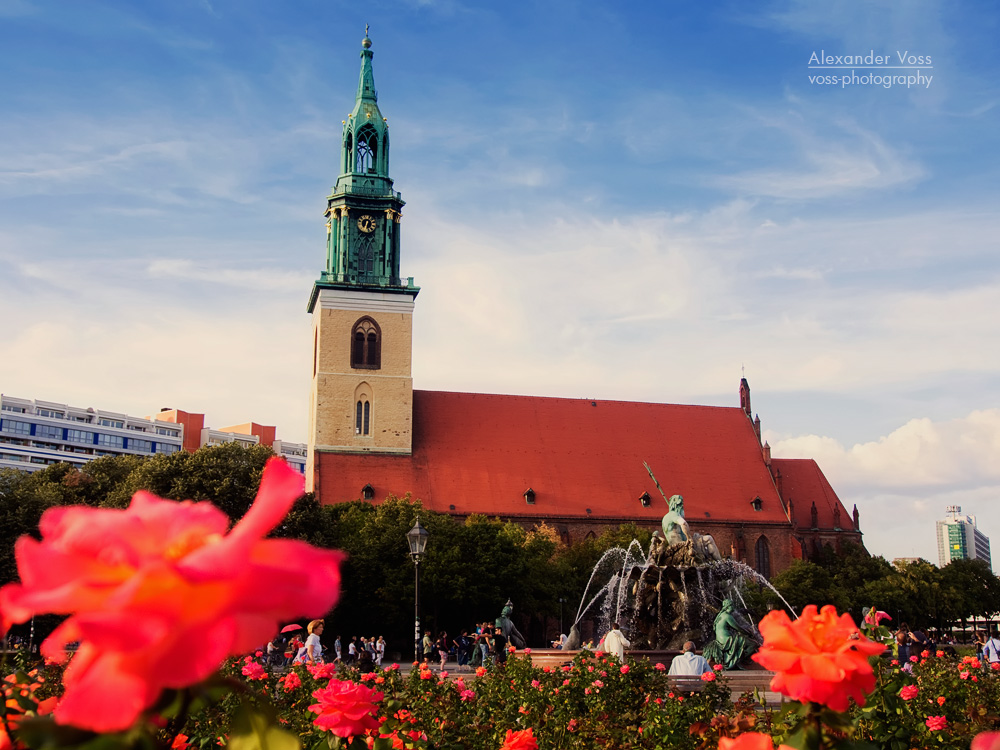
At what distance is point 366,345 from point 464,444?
7.61 meters

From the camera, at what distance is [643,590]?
70.7 feet

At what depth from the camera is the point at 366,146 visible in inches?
2344

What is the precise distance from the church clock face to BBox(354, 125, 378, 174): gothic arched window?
287 centimetres

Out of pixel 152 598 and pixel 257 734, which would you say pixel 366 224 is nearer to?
pixel 257 734

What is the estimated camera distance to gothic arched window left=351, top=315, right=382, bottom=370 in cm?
5816

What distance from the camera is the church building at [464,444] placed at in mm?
57188

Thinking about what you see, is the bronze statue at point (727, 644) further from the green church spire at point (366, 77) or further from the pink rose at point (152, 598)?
the green church spire at point (366, 77)

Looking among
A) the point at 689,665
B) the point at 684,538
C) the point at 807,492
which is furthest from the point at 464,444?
the point at 689,665

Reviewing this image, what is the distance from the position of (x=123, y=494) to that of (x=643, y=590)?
32.0m

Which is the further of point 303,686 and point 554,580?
point 554,580

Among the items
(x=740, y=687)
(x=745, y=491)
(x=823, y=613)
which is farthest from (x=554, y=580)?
(x=823, y=613)

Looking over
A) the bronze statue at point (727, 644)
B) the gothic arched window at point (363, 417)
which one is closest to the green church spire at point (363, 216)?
the gothic arched window at point (363, 417)

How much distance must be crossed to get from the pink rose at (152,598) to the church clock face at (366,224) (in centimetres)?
5785

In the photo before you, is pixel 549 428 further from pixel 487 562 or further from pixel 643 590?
pixel 643 590
